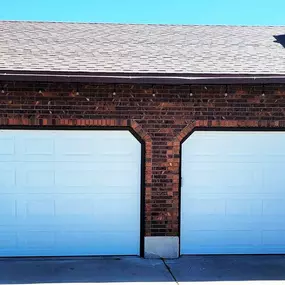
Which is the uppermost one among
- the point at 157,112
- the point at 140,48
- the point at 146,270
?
the point at 140,48

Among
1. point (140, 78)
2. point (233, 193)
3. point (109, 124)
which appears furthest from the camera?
point (233, 193)

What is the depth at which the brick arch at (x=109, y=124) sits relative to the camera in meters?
7.40

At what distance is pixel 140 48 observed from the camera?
29.5 ft

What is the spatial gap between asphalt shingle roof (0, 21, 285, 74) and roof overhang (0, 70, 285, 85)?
150mm

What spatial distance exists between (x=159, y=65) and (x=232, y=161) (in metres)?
2.06

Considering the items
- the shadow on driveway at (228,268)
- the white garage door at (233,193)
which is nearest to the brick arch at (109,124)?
the white garage door at (233,193)

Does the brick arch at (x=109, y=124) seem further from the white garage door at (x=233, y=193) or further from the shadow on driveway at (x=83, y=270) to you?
the shadow on driveway at (x=83, y=270)

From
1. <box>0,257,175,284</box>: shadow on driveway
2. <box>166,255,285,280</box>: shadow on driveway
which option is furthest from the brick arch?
<box>166,255,285,280</box>: shadow on driveway

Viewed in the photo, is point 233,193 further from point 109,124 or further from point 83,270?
point 83,270

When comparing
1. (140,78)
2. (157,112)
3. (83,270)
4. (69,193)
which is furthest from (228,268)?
(140,78)

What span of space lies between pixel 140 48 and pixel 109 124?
218 cm

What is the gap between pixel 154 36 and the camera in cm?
1009

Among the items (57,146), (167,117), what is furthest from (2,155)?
(167,117)

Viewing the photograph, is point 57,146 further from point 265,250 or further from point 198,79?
point 265,250
